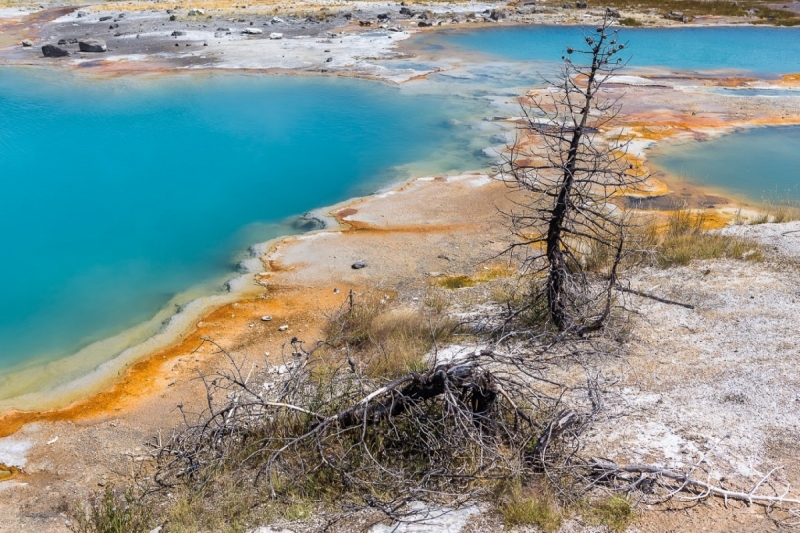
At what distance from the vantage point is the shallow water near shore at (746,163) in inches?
478

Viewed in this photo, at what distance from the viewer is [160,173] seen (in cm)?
1311

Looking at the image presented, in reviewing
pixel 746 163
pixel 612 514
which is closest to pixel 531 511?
pixel 612 514

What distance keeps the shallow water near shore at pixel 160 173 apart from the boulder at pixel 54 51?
101 inches

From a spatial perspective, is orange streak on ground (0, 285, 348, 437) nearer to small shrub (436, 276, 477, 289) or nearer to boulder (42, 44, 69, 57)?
small shrub (436, 276, 477, 289)

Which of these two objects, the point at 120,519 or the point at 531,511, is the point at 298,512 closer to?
the point at 120,519

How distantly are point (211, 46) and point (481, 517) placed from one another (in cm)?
2418

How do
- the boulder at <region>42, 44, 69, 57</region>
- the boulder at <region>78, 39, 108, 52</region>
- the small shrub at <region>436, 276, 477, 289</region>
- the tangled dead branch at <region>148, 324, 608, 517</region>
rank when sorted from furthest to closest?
the boulder at <region>78, 39, 108, 52</region>, the boulder at <region>42, 44, 69, 57</region>, the small shrub at <region>436, 276, 477, 289</region>, the tangled dead branch at <region>148, 324, 608, 517</region>

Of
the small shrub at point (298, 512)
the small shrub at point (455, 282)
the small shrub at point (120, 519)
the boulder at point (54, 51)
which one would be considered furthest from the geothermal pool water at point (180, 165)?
the small shrub at point (298, 512)

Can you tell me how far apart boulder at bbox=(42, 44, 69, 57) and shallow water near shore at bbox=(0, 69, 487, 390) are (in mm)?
2556

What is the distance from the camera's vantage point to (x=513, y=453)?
399 cm

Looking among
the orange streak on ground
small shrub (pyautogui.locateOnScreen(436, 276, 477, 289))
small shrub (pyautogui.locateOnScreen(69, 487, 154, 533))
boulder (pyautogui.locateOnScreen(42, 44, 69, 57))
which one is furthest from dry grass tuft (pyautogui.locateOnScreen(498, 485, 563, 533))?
boulder (pyautogui.locateOnScreen(42, 44, 69, 57))

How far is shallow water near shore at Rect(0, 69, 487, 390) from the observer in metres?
8.79

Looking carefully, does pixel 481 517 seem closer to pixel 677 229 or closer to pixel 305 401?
pixel 305 401

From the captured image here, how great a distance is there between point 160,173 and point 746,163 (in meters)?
12.5
